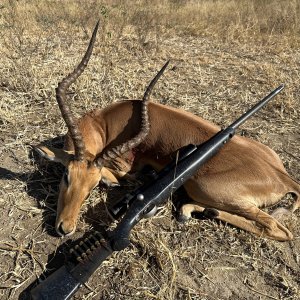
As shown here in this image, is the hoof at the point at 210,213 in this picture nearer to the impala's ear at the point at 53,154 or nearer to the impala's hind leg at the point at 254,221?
the impala's hind leg at the point at 254,221

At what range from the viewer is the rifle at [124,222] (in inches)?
120

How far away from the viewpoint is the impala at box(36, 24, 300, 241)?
12.4ft

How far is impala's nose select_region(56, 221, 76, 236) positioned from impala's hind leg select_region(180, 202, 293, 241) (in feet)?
3.78

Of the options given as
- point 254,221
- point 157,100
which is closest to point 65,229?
point 254,221

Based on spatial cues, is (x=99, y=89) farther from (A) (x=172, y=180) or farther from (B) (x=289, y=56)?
(B) (x=289, y=56)

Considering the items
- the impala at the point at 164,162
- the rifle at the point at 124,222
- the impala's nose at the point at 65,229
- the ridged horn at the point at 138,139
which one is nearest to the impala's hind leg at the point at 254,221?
the impala at the point at 164,162

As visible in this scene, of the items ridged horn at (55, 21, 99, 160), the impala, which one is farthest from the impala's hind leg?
ridged horn at (55, 21, 99, 160)

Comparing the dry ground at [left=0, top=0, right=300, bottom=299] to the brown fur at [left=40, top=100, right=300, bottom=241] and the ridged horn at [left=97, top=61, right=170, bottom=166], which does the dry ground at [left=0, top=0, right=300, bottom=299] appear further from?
the ridged horn at [left=97, top=61, right=170, bottom=166]

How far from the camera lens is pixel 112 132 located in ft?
15.6

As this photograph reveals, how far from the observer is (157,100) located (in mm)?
6418

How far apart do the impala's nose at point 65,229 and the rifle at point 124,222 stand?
1.34 ft

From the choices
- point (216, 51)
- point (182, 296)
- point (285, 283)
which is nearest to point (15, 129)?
point (182, 296)

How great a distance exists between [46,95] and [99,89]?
86 cm

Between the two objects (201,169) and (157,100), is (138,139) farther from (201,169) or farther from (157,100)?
(157,100)
